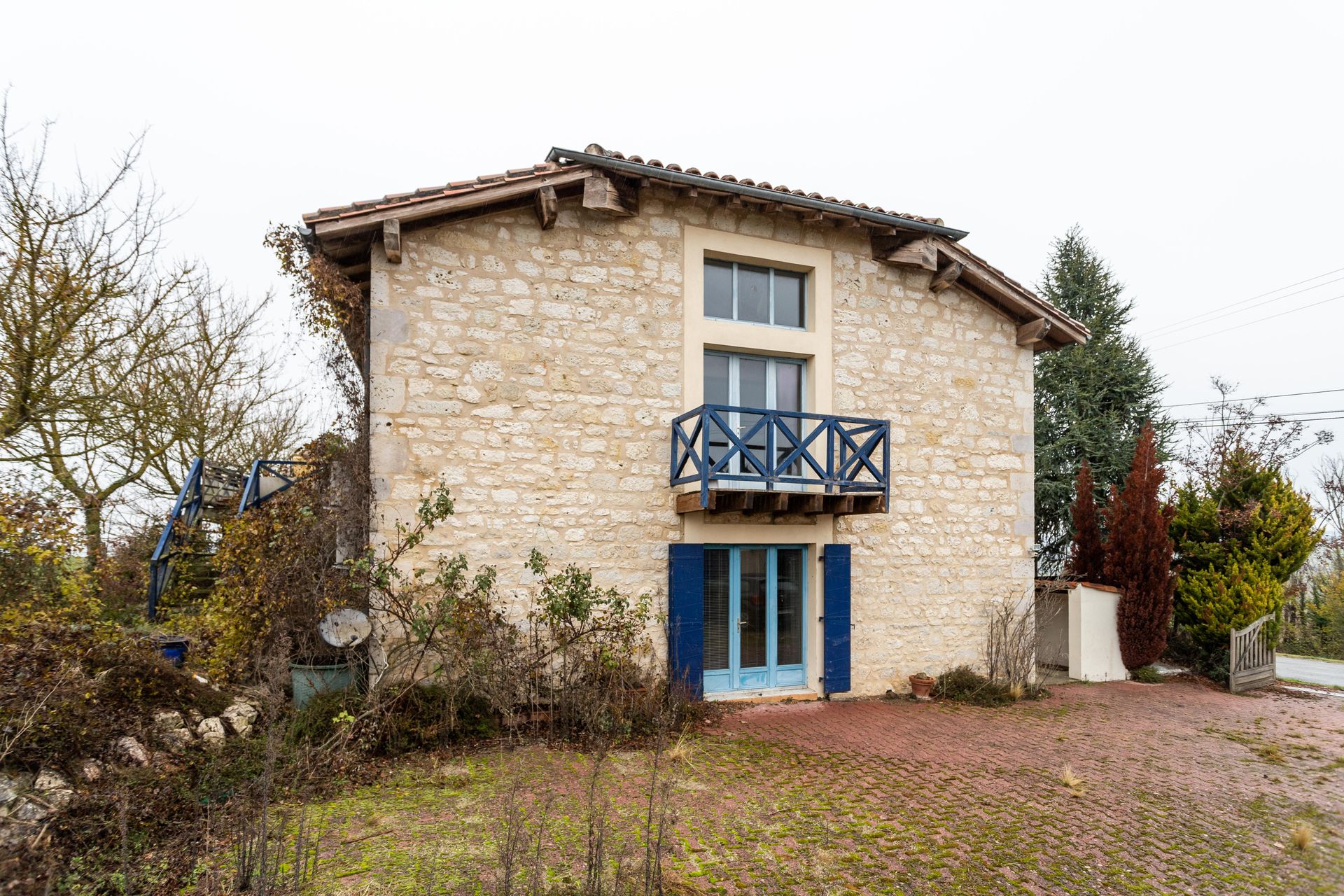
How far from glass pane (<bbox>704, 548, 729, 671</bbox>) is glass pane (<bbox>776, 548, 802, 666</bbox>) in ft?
2.17

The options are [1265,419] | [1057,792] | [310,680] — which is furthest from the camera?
[1265,419]

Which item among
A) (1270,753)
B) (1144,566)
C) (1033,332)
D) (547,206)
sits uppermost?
(547,206)

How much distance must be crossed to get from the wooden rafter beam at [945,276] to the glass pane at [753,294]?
223 centimetres

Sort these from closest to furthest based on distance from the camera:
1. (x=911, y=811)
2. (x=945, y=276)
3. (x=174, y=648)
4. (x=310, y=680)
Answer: (x=911, y=811), (x=310, y=680), (x=174, y=648), (x=945, y=276)

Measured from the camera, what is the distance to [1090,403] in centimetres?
1334

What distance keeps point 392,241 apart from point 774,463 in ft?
14.6

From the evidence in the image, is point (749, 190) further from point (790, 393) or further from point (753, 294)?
point (790, 393)

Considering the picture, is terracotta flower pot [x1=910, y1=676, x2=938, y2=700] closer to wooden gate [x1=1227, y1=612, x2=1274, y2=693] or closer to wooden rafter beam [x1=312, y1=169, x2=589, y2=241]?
wooden gate [x1=1227, y1=612, x2=1274, y2=693]

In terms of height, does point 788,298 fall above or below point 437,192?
below

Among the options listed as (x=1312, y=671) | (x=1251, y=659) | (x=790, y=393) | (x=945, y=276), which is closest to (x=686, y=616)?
(x=790, y=393)

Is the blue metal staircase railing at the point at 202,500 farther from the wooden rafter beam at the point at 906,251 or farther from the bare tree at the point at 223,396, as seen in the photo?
the wooden rafter beam at the point at 906,251

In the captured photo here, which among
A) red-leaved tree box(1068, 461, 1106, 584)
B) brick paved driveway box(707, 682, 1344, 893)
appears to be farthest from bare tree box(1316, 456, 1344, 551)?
brick paved driveway box(707, 682, 1344, 893)

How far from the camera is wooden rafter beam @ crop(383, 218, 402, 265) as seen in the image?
6.37 m

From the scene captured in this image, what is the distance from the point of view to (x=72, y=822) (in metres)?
3.88
